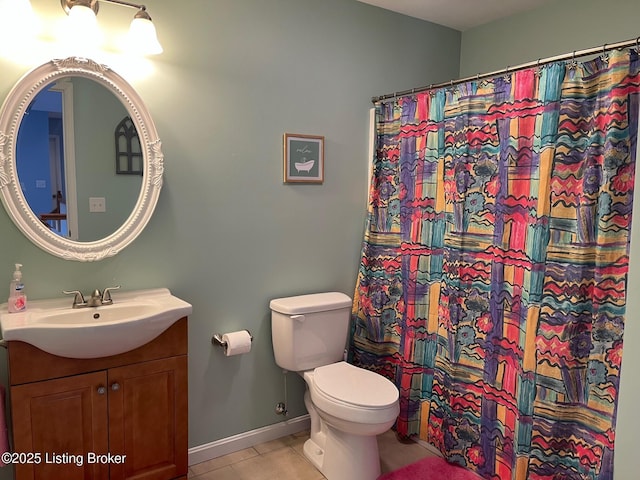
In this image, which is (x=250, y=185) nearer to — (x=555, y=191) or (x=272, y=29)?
(x=272, y=29)

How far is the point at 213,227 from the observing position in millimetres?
2402

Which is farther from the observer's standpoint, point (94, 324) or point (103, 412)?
point (103, 412)

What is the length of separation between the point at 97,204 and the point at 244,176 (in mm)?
735

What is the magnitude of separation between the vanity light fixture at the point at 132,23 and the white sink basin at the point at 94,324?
1.11 metres

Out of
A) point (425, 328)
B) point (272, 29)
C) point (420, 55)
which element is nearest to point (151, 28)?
point (272, 29)

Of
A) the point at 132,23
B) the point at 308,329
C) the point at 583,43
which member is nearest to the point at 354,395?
the point at 308,329

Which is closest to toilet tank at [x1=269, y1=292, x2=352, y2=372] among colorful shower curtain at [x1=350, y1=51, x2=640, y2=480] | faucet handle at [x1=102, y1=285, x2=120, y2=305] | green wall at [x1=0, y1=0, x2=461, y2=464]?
green wall at [x1=0, y1=0, x2=461, y2=464]

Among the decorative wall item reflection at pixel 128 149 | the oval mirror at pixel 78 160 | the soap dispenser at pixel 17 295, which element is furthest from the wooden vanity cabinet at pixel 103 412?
the decorative wall item reflection at pixel 128 149

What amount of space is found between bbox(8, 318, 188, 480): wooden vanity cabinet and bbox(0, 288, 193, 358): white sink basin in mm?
74

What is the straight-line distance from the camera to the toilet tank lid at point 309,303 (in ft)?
8.19

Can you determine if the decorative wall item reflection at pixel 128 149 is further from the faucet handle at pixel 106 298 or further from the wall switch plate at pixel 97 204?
the faucet handle at pixel 106 298

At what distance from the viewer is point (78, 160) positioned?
2043mm

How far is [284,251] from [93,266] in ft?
3.27

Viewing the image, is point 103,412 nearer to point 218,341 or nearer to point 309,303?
point 218,341
